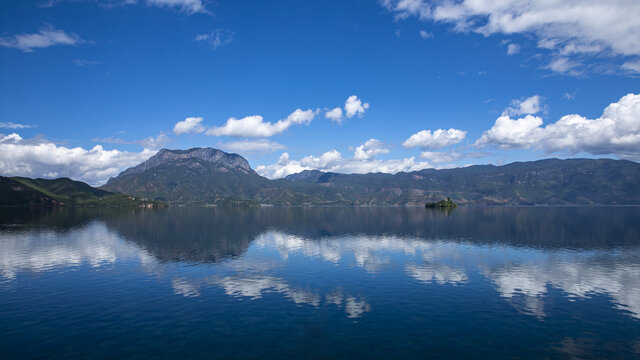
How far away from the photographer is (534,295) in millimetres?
62938

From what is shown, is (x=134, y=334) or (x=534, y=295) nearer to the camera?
(x=134, y=334)

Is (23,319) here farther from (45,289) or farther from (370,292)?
(370,292)

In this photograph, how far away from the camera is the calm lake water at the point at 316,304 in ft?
133

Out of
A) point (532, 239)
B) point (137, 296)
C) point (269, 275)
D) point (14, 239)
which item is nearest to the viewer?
point (137, 296)

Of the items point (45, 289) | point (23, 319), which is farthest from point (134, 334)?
point (45, 289)

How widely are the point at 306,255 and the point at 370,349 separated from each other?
66958 mm

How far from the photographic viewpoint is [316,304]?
56531mm

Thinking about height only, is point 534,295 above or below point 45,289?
below

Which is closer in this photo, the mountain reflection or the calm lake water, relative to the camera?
the calm lake water

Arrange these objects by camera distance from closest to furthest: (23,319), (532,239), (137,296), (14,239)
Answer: (23,319) → (137,296) → (14,239) → (532,239)

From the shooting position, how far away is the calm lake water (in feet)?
133

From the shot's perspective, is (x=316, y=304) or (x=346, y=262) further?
(x=346, y=262)

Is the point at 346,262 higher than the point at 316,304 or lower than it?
lower

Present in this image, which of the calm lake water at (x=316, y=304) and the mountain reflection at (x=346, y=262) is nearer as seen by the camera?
the calm lake water at (x=316, y=304)
